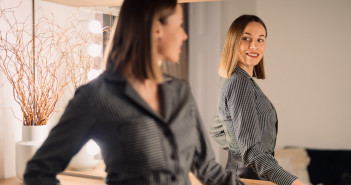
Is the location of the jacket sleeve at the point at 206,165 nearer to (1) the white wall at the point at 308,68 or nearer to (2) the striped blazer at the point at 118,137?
(2) the striped blazer at the point at 118,137

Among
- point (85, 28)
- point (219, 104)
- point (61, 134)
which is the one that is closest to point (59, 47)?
point (85, 28)

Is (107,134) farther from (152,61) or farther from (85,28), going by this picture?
(85,28)

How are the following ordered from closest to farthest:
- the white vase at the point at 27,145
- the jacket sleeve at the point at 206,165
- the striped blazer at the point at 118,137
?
the striped blazer at the point at 118,137, the jacket sleeve at the point at 206,165, the white vase at the point at 27,145

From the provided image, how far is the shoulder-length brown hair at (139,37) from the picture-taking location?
0.87 m

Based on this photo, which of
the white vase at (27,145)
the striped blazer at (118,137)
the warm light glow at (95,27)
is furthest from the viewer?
the warm light glow at (95,27)

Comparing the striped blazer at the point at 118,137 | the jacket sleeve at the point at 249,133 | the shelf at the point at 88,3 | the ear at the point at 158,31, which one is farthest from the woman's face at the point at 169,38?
the shelf at the point at 88,3

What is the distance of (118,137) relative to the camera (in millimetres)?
869

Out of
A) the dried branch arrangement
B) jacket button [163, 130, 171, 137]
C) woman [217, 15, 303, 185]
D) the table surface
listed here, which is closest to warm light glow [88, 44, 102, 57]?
the dried branch arrangement

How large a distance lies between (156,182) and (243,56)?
75cm

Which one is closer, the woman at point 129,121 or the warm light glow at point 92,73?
the woman at point 129,121

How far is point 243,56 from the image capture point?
1479 millimetres

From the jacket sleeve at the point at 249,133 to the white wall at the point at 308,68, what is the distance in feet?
0.47

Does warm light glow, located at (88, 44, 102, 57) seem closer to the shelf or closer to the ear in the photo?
the shelf

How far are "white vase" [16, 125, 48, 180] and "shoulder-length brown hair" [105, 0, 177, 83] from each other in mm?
1096
